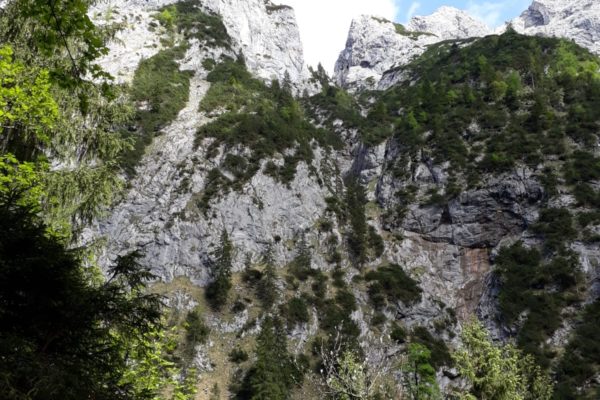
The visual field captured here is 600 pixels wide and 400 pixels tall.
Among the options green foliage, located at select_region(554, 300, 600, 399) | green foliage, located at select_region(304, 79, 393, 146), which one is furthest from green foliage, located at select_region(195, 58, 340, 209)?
green foliage, located at select_region(554, 300, 600, 399)

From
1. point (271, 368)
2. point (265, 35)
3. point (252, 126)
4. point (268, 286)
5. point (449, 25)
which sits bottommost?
point (271, 368)

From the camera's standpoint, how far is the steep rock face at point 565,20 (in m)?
136

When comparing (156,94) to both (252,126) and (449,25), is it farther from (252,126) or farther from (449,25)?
(449,25)

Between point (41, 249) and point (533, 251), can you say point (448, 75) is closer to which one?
point (533, 251)

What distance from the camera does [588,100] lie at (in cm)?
6781

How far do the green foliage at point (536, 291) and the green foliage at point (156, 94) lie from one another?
4569cm

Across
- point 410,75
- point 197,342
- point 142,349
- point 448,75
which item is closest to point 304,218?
point 197,342

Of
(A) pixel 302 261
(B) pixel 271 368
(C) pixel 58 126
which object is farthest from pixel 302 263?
(C) pixel 58 126

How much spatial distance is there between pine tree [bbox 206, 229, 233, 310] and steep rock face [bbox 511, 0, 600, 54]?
420ft

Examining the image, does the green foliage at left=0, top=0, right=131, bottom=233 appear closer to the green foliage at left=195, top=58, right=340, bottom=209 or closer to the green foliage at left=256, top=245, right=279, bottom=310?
the green foliage at left=256, top=245, right=279, bottom=310

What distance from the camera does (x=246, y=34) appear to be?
104625 mm

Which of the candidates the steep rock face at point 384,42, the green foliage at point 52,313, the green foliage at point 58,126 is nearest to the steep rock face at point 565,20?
the steep rock face at point 384,42

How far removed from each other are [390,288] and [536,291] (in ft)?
51.2

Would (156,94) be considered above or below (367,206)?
above
